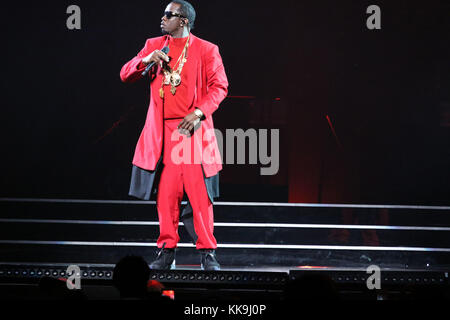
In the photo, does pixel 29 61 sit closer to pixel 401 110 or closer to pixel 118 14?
pixel 118 14

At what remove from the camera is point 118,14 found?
566 centimetres

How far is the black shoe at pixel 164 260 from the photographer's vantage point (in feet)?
11.4

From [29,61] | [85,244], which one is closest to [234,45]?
[29,61]

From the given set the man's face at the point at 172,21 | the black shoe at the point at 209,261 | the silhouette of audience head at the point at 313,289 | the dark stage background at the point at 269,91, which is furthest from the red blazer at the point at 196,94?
the silhouette of audience head at the point at 313,289

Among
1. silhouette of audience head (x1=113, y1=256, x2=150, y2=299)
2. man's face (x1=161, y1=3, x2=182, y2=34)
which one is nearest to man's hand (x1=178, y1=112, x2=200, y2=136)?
man's face (x1=161, y1=3, x2=182, y2=34)

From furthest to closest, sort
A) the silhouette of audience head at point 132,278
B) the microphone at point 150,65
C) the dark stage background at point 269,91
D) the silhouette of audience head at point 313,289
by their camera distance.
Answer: the dark stage background at point 269,91 < the microphone at point 150,65 < the silhouette of audience head at point 132,278 < the silhouette of audience head at point 313,289

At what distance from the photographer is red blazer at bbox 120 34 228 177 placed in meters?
3.54

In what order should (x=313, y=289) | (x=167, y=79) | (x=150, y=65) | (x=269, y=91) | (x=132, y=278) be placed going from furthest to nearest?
(x=269, y=91) < (x=167, y=79) < (x=150, y=65) < (x=132, y=278) < (x=313, y=289)

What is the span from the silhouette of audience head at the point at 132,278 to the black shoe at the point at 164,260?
1.49 m

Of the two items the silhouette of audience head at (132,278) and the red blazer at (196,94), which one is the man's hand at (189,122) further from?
the silhouette of audience head at (132,278)

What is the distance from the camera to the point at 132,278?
6.34 ft

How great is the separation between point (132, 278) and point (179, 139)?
1724 mm

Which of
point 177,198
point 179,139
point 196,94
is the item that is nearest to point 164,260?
point 177,198

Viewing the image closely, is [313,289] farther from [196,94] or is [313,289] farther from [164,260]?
[196,94]
